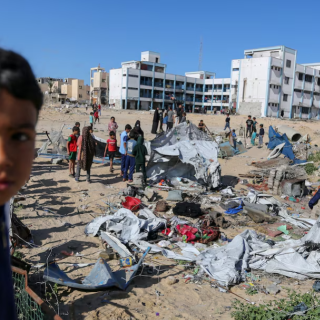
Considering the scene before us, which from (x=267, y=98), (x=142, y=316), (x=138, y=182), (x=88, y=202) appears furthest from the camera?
(x=267, y=98)

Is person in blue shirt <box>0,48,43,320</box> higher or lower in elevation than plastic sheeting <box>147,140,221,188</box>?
higher

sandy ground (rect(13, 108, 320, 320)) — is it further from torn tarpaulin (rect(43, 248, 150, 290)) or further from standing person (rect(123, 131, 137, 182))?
standing person (rect(123, 131, 137, 182))

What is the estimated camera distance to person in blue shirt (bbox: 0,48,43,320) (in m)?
0.73

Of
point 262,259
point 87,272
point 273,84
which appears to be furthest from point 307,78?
point 87,272

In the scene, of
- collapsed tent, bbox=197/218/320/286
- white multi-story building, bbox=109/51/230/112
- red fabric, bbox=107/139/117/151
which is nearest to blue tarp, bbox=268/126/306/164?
red fabric, bbox=107/139/117/151

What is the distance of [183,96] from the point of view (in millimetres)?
57969

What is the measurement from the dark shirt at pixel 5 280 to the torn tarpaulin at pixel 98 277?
3.46 m

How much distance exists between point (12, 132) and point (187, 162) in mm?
8722

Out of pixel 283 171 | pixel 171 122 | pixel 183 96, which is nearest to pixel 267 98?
pixel 183 96

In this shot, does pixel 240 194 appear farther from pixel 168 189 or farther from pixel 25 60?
pixel 25 60

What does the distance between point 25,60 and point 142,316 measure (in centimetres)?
371

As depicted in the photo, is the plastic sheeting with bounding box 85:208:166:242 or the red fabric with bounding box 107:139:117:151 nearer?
the plastic sheeting with bounding box 85:208:166:242

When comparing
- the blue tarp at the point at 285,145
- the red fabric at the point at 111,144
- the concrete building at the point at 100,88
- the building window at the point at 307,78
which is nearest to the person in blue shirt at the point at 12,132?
the red fabric at the point at 111,144

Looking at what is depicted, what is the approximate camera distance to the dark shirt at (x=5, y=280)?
0.78m
